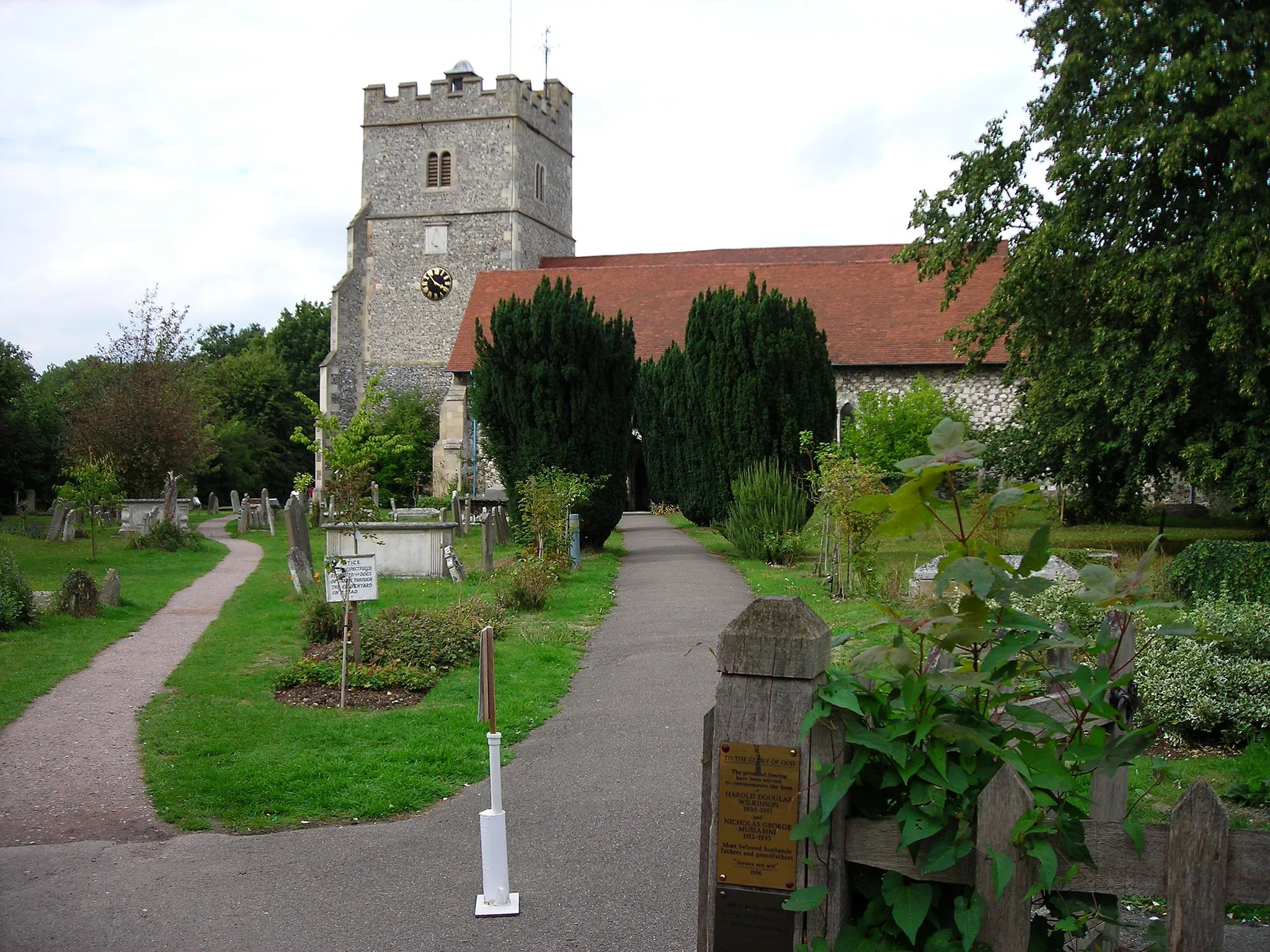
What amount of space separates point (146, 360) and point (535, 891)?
30.8m

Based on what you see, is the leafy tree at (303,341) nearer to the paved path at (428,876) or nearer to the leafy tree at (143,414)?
the leafy tree at (143,414)

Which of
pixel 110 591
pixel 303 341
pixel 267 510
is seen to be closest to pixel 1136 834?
pixel 110 591

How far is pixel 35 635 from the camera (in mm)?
11281

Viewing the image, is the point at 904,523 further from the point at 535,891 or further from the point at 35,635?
the point at 35,635

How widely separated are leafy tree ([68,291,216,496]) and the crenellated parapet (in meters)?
14.6


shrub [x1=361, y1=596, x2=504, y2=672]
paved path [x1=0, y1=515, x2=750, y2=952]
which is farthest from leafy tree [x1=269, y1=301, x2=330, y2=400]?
paved path [x1=0, y1=515, x2=750, y2=952]

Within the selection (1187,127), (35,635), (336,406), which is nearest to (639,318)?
(336,406)

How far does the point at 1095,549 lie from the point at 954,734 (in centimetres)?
1704

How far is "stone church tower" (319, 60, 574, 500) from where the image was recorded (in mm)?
42000

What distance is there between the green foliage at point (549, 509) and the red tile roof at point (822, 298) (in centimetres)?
1313

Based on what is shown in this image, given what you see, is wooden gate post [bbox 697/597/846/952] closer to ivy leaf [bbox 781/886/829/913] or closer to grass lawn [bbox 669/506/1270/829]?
ivy leaf [bbox 781/886/829/913]

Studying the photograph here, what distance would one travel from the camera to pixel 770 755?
101 inches

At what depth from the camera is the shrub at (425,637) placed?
980 cm

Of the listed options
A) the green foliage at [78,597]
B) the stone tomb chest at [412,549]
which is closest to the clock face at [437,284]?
the stone tomb chest at [412,549]
